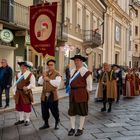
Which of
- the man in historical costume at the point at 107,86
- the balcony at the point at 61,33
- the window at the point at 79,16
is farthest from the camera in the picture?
the window at the point at 79,16

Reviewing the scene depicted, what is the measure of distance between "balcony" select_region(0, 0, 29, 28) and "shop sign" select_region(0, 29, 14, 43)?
1.37 feet

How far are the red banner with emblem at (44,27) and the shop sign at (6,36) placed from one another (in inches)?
250

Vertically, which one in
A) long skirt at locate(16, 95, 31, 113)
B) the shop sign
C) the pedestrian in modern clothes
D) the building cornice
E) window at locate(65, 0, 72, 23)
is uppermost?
the building cornice

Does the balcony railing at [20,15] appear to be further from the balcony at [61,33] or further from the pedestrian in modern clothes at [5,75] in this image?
the pedestrian in modern clothes at [5,75]

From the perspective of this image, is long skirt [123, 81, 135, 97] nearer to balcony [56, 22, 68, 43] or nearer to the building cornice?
balcony [56, 22, 68, 43]

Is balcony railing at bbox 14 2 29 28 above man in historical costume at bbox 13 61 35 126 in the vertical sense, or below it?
above

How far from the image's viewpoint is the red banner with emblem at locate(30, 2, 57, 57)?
38.7 ft

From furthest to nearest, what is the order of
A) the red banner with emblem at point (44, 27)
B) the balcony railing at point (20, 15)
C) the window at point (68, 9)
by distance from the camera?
the window at point (68, 9) → the balcony railing at point (20, 15) → the red banner with emblem at point (44, 27)

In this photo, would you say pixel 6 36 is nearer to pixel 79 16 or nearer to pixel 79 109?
pixel 79 109

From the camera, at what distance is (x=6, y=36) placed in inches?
738

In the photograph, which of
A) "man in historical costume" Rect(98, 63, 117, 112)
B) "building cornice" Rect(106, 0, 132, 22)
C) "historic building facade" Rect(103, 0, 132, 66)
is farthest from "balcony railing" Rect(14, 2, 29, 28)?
"building cornice" Rect(106, 0, 132, 22)

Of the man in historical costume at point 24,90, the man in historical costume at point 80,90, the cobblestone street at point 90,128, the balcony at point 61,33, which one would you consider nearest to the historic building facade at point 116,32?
the balcony at point 61,33

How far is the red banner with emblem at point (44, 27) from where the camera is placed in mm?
11789

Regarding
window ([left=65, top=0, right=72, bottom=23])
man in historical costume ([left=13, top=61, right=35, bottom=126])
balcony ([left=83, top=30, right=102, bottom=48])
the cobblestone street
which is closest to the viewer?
the cobblestone street
